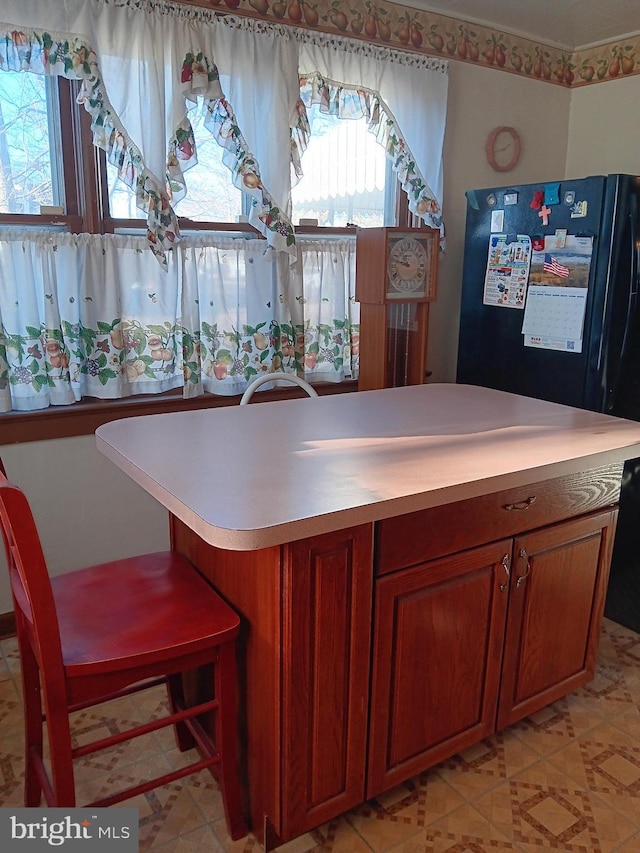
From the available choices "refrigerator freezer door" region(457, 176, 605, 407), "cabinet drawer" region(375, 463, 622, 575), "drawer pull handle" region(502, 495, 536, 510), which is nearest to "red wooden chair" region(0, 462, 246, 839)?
"cabinet drawer" region(375, 463, 622, 575)

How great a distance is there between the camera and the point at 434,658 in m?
1.65

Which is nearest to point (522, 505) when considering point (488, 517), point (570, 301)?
point (488, 517)

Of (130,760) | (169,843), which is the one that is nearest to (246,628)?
(169,843)

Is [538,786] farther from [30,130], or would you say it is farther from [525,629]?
[30,130]

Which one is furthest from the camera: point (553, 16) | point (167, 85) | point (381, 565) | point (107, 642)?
point (553, 16)

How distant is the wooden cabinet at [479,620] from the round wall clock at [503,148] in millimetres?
1959

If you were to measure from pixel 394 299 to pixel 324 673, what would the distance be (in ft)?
5.52

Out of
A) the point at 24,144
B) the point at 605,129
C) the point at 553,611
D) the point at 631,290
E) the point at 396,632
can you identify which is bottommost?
the point at 553,611

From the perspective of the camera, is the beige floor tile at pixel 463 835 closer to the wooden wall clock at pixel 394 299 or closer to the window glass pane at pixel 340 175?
the wooden wall clock at pixel 394 299

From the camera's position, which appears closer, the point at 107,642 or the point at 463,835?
the point at 107,642

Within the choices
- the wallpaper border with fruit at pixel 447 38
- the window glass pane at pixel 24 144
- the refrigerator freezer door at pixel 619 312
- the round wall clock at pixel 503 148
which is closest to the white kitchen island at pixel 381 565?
the refrigerator freezer door at pixel 619 312

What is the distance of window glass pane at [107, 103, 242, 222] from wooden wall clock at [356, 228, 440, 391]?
1.71 feet

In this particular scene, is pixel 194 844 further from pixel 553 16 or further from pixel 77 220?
pixel 553 16

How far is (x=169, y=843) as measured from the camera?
5.35 feet
